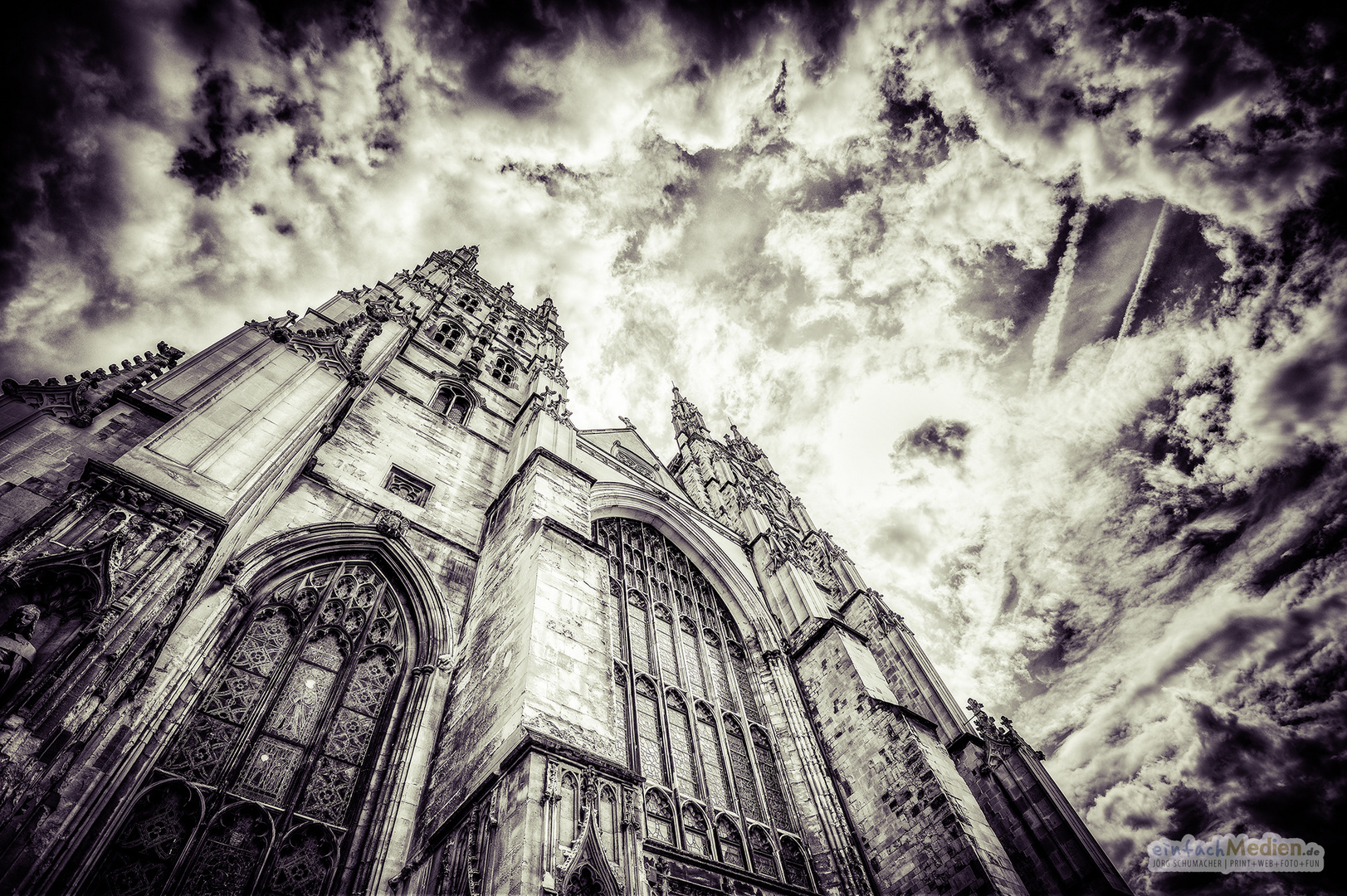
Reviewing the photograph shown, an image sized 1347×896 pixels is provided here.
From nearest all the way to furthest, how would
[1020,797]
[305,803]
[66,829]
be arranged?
[66,829]
[305,803]
[1020,797]

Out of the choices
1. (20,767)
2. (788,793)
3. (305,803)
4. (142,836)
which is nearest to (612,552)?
(788,793)

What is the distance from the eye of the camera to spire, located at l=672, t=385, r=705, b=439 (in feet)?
73.4

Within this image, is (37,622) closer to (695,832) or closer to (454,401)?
(695,832)

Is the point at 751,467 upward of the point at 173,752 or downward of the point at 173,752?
upward

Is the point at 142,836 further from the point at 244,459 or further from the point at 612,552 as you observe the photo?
the point at 612,552

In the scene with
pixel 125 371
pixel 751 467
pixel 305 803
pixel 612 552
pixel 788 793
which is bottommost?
pixel 305 803

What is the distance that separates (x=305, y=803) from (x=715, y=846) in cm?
482

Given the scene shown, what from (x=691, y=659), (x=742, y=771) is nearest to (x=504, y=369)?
(x=691, y=659)

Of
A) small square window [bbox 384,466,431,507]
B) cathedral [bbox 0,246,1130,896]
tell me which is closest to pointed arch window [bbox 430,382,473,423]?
cathedral [bbox 0,246,1130,896]

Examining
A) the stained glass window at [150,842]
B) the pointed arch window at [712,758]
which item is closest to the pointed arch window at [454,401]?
the pointed arch window at [712,758]

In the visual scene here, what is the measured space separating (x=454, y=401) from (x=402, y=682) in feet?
22.4

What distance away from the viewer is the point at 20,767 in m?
3.07

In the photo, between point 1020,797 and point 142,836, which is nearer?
point 142,836

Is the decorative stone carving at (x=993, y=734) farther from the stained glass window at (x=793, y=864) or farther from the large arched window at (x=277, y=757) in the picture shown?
the large arched window at (x=277, y=757)
